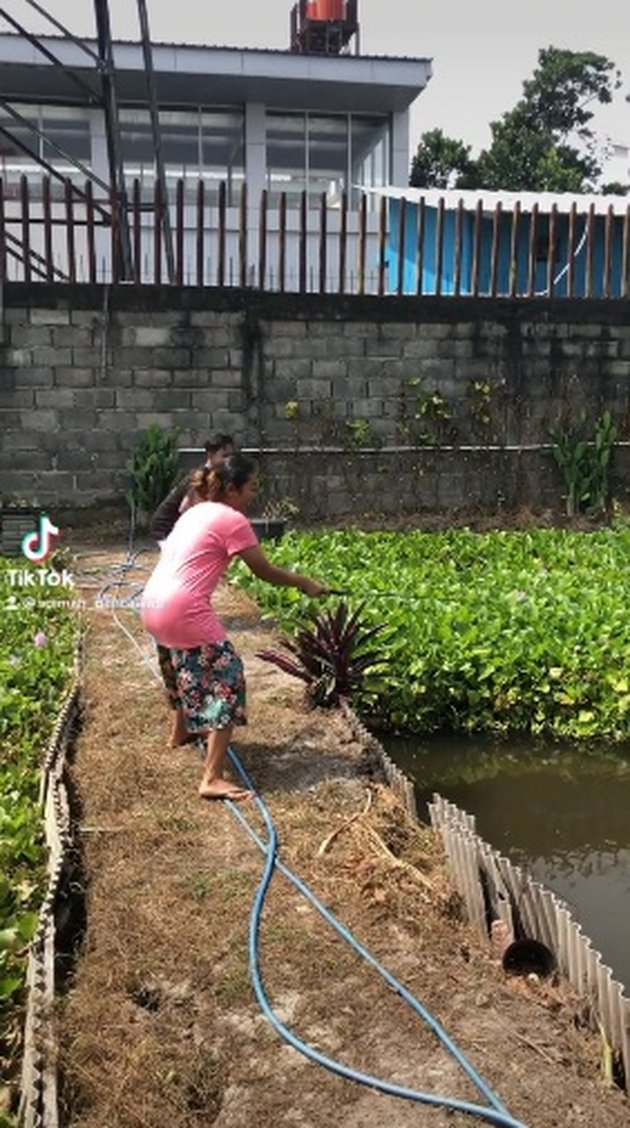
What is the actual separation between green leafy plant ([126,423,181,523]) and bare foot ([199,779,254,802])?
6.81m

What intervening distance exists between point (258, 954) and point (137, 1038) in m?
0.52

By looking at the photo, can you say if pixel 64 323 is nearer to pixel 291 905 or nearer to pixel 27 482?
pixel 27 482

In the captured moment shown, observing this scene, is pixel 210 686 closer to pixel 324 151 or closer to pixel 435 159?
pixel 324 151

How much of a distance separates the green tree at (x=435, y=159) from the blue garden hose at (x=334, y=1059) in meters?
25.7

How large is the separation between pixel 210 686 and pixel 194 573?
481mm

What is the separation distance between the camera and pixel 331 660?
18.9 ft

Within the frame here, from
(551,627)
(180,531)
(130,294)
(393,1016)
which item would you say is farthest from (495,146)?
(393,1016)

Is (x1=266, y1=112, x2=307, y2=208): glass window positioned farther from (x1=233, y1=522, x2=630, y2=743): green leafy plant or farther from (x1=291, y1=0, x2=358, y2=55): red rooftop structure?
(x1=233, y1=522, x2=630, y2=743): green leafy plant

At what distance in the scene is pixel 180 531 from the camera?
14.7 ft

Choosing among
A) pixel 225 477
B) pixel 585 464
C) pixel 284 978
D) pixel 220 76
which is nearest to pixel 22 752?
pixel 225 477

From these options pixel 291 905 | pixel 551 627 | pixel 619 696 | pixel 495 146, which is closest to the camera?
pixel 291 905

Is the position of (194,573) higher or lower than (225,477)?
lower

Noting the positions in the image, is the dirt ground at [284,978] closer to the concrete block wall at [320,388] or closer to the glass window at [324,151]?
the concrete block wall at [320,388]

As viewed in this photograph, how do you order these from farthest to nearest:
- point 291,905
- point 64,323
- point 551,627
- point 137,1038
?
point 64,323
point 551,627
point 291,905
point 137,1038
